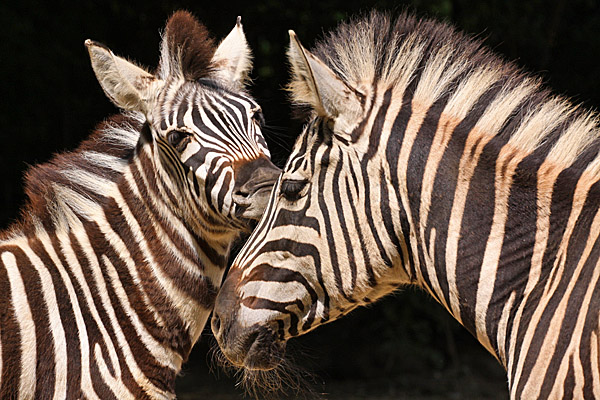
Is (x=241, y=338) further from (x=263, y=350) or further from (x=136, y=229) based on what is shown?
(x=136, y=229)

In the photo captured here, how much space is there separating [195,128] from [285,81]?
20.1 feet

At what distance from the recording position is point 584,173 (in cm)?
249

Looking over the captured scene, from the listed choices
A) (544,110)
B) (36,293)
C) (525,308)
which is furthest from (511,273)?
(36,293)

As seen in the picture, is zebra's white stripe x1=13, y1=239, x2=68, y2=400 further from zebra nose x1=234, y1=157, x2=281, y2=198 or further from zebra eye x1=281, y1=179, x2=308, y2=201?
zebra eye x1=281, y1=179, x2=308, y2=201

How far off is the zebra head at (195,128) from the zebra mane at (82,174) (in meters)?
0.23

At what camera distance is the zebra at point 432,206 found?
2.45 meters

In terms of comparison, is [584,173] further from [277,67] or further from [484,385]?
[484,385]

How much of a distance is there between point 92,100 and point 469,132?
7568 mm

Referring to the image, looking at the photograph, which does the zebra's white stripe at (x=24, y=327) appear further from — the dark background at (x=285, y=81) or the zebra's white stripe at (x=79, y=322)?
the dark background at (x=285, y=81)

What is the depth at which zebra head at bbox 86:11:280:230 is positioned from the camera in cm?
389

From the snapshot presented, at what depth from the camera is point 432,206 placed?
2689 millimetres

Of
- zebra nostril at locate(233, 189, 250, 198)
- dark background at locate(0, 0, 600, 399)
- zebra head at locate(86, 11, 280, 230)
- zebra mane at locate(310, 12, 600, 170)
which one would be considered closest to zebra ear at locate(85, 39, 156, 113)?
zebra head at locate(86, 11, 280, 230)

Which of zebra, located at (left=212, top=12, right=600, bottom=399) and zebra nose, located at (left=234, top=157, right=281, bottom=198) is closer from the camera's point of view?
zebra, located at (left=212, top=12, right=600, bottom=399)

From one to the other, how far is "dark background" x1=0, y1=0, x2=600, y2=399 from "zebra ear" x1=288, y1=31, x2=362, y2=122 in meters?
5.33
